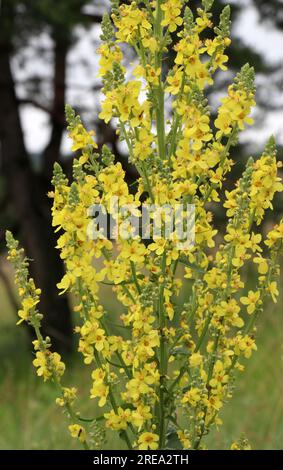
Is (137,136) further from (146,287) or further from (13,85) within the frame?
(13,85)

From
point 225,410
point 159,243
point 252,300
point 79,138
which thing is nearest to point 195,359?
point 252,300

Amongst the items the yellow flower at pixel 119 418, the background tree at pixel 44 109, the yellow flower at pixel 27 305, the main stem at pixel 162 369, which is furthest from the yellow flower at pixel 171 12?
the background tree at pixel 44 109

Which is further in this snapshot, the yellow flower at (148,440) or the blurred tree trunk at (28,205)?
the blurred tree trunk at (28,205)

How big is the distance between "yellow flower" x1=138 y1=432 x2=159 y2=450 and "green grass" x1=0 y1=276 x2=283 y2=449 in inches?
74.6

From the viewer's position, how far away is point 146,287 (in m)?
2.23

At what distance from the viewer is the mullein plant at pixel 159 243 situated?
2281 mm

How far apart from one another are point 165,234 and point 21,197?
18.9 feet

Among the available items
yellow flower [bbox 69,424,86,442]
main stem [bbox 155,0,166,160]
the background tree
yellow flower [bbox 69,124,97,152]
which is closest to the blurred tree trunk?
the background tree

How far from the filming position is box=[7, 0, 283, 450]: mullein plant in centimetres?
228

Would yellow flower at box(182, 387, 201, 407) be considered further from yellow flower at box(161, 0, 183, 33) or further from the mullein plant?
yellow flower at box(161, 0, 183, 33)

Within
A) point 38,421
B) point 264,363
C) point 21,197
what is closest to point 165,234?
point 38,421

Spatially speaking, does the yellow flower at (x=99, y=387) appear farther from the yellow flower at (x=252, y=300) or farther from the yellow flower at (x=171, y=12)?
the yellow flower at (x=171, y=12)

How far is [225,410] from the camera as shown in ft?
18.6

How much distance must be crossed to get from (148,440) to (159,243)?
657mm
